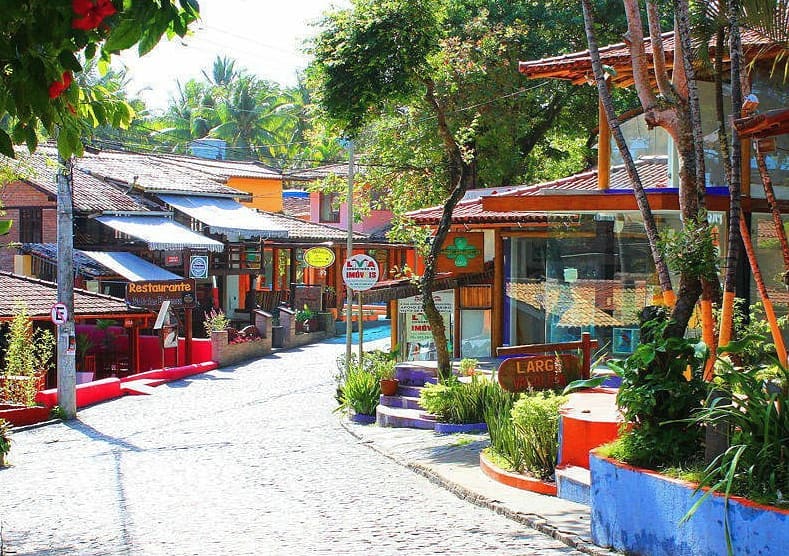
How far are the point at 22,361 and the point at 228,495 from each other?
40.9 ft

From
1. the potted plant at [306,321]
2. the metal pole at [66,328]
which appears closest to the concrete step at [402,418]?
the metal pole at [66,328]

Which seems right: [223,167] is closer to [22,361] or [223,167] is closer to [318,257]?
[318,257]

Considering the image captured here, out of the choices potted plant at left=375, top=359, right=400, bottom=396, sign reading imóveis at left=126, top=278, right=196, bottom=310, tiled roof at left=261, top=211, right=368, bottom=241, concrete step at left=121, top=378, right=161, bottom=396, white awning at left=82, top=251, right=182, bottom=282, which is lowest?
concrete step at left=121, top=378, right=161, bottom=396

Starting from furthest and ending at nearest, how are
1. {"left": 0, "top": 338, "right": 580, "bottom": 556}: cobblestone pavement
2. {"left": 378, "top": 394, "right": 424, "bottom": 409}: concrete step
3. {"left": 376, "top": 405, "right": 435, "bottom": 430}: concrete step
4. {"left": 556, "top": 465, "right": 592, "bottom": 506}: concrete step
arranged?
1. {"left": 378, "top": 394, "right": 424, "bottom": 409}: concrete step
2. {"left": 376, "top": 405, "right": 435, "bottom": 430}: concrete step
3. {"left": 556, "top": 465, "right": 592, "bottom": 506}: concrete step
4. {"left": 0, "top": 338, "right": 580, "bottom": 556}: cobblestone pavement

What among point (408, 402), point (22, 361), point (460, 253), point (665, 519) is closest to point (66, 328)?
point (22, 361)

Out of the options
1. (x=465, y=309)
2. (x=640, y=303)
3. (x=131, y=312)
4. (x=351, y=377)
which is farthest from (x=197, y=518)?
(x=131, y=312)

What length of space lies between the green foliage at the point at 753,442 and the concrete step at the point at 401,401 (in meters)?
11.0

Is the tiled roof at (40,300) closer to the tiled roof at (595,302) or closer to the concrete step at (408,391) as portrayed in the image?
the concrete step at (408,391)

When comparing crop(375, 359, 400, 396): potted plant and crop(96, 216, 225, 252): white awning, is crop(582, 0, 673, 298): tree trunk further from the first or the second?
crop(96, 216, 225, 252): white awning

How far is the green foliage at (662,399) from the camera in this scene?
8031mm

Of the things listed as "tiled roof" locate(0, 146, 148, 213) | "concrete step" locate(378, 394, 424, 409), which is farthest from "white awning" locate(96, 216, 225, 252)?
"concrete step" locate(378, 394, 424, 409)

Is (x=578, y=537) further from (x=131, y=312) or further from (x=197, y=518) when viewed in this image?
(x=131, y=312)

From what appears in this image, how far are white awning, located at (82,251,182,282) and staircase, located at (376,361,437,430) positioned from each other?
14.2m

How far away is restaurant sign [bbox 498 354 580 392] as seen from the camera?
43.5 feet
